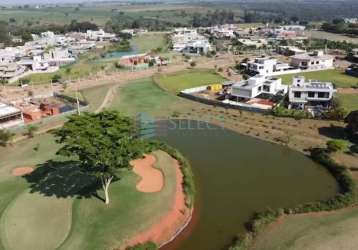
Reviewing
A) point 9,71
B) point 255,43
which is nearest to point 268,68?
point 255,43

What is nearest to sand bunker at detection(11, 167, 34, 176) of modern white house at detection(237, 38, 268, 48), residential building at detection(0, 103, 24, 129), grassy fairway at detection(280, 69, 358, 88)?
residential building at detection(0, 103, 24, 129)

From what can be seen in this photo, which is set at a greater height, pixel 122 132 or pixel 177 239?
pixel 122 132

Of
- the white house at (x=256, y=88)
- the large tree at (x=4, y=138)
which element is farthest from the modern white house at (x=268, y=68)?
the large tree at (x=4, y=138)

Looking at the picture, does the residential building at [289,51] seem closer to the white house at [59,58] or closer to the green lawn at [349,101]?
the green lawn at [349,101]

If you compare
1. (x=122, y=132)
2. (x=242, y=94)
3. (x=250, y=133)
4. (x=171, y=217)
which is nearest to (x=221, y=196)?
(x=171, y=217)

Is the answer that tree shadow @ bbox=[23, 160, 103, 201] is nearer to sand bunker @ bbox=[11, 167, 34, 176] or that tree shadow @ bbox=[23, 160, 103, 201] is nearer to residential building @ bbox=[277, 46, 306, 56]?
sand bunker @ bbox=[11, 167, 34, 176]

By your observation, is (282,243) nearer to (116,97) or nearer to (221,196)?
(221,196)

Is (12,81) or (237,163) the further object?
(12,81)
